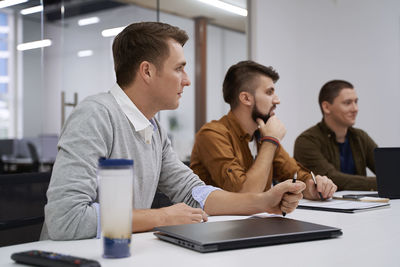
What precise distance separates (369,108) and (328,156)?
6.12 feet

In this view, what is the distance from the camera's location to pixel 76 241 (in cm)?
113

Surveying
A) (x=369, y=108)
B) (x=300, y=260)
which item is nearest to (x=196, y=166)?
(x=300, y=260)

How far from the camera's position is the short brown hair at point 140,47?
1612 millimetres

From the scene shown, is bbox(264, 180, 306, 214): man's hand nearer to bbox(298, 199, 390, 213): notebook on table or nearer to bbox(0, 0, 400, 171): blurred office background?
bbox(298, 199, 390, 213): notebook on table

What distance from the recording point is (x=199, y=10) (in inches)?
206

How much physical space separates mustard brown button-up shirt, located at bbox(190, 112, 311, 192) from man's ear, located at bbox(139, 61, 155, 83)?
0.67 m

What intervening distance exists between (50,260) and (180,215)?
499mm

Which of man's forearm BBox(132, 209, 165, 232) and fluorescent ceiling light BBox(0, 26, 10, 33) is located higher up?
fluorescent ceiling light BBox(0, 26, 10, 33)

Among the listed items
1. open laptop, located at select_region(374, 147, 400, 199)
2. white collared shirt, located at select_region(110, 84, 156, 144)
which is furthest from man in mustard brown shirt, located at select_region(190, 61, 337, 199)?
white collared shirt, located at select_region(110, 84, 156, 144)

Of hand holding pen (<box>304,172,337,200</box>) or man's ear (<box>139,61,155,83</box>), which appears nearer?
man's ear (<box>139,61,155,83</box>)

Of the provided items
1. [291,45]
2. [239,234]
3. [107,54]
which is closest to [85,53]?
[107,54]

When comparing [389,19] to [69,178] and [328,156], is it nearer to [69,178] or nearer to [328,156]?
[328,156]

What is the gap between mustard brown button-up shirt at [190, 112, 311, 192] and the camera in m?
2.11

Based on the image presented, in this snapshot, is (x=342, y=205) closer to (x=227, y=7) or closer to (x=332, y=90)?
(x=332, y=90)
